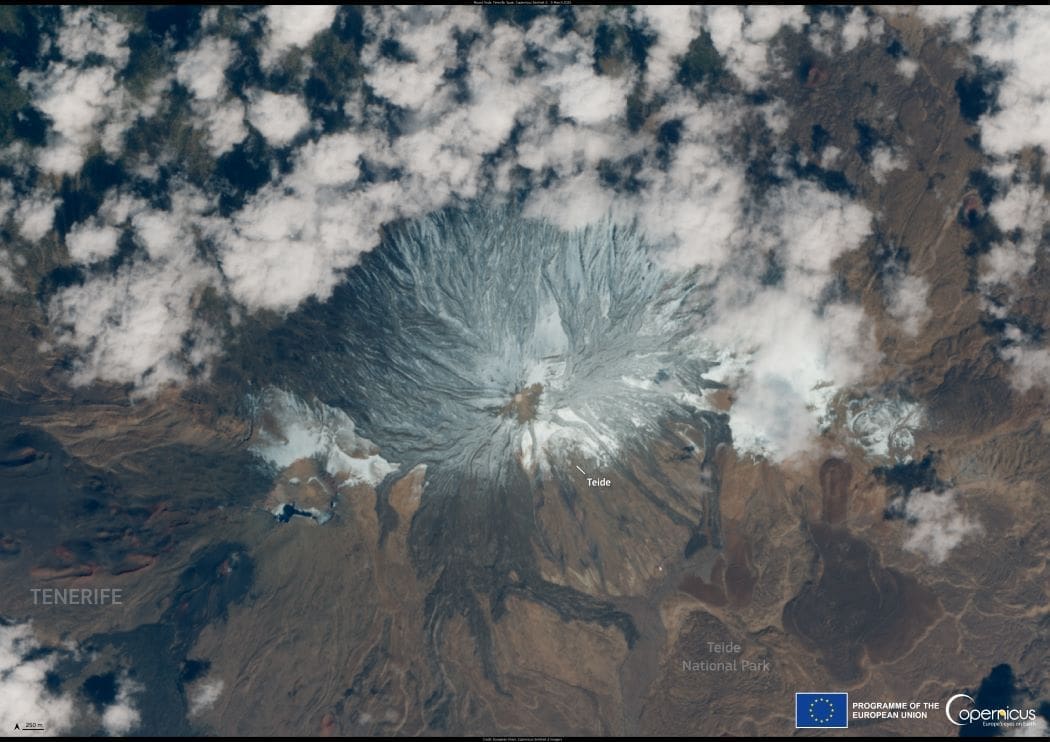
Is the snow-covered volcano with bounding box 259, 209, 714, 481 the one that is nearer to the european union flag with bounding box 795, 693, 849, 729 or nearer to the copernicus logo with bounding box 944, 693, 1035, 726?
the european union flag with bounding box 795, 693, 849, 729

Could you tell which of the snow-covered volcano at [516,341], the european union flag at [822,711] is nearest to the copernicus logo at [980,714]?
the european union flag at [822,711]

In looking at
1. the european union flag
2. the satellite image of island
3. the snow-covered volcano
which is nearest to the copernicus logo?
the satellite image of island

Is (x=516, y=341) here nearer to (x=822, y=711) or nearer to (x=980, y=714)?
(x=822, y=711)

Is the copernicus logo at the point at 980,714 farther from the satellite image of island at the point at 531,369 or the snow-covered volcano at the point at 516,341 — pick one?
the snow-covered volcano at the point at 516,341

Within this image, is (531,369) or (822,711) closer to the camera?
(822,711)

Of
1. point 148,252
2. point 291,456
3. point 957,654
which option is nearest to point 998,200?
point 957,654

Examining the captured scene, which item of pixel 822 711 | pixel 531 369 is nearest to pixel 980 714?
pixel 822 711
